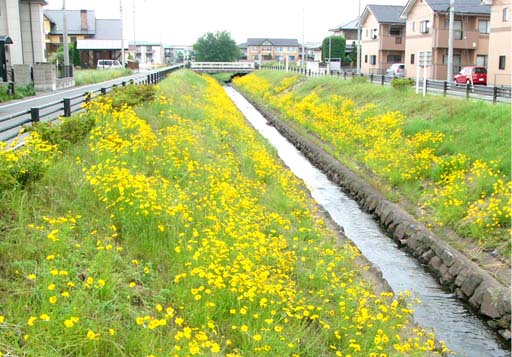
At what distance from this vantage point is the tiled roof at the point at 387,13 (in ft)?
193

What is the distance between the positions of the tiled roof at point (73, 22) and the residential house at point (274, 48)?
53.4 meters

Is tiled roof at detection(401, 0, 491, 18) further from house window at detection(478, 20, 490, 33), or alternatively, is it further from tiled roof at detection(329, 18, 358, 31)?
tiled roof at detection(329, 18, 358, 31)

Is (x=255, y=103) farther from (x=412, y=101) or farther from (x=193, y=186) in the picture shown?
(x=193, y=186)

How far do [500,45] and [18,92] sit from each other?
29.0 meters

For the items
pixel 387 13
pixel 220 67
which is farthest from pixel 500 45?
Result: pixel 220 67

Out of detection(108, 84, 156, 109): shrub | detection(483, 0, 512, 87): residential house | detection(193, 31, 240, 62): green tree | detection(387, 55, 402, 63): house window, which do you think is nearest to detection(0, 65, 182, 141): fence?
detection(108, 84, 156, 109): shrub

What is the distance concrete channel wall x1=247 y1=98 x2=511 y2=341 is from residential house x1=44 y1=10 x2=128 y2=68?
67200 mm

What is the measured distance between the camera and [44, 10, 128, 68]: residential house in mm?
79062

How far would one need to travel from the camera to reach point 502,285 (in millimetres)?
9531

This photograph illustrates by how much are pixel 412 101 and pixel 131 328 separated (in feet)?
65.2

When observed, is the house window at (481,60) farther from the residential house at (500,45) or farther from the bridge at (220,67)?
the bridge at (220,67)

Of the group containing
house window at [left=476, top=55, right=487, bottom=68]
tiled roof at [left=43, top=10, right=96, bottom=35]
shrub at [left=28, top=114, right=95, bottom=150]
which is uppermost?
tiled roof at [left=43, top=10, right=96, bottom=35]

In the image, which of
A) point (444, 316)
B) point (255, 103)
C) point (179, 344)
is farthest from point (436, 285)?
point (255, 103)

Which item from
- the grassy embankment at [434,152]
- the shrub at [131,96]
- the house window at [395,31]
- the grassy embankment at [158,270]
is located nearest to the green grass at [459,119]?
the grassy embankment at [434,152]
